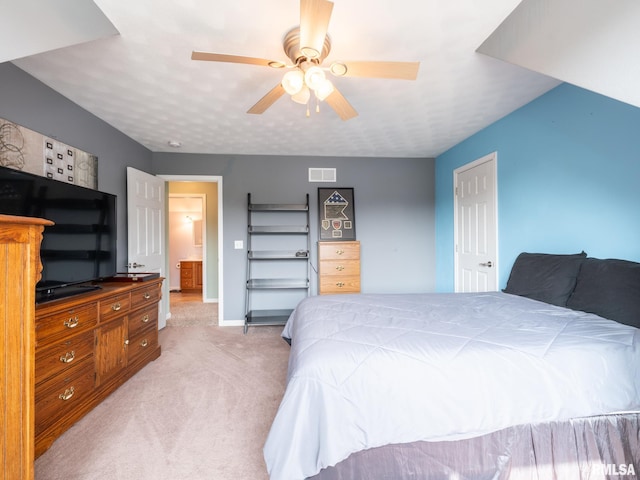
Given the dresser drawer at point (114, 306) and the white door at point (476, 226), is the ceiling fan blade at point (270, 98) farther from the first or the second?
the white door at point (476, 226)

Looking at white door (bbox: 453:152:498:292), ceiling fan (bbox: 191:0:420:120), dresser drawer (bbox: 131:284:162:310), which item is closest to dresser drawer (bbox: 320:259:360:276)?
white door (bbox: 453:152:498:292)

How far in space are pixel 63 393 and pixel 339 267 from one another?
8.98ft

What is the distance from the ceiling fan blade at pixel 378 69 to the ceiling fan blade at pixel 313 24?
141mm

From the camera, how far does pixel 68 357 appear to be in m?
1.69

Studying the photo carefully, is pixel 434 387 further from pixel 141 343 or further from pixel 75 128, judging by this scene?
pixel 75 128

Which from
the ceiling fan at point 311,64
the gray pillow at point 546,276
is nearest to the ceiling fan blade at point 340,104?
the ceiling fan at point 311,64

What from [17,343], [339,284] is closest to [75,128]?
[17,343]

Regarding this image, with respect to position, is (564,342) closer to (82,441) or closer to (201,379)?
(201,379)

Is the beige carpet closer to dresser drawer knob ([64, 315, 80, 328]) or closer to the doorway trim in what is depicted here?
dresser drawer knob ([64, 315, 80, 328])

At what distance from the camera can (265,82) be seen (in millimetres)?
2105

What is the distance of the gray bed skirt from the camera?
110cm

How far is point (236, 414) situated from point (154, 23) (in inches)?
95.8

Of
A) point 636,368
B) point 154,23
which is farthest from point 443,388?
point 154,23

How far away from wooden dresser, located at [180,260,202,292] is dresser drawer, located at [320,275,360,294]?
3836mm
